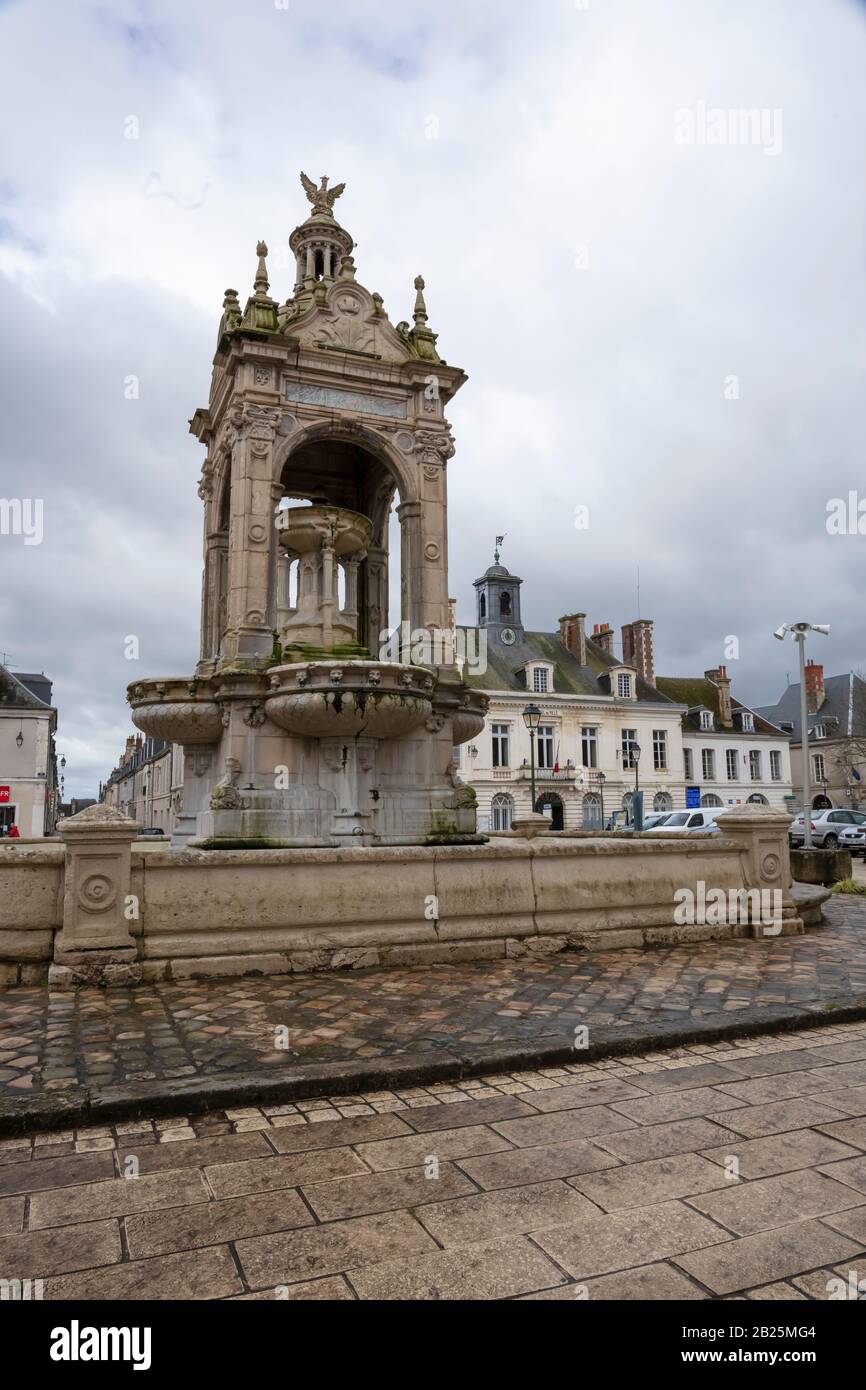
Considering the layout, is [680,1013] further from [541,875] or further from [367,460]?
[367,460]

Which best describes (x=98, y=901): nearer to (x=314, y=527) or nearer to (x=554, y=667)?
(x=314, y=527)

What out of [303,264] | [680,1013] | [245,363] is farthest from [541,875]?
[303,264]

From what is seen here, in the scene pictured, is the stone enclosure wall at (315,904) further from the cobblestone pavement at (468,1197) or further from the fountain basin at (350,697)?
the fountain basin at (350,697)

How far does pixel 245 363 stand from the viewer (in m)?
13.4

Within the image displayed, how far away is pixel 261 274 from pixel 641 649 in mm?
43004

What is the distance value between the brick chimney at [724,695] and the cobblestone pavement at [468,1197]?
53.6 meters

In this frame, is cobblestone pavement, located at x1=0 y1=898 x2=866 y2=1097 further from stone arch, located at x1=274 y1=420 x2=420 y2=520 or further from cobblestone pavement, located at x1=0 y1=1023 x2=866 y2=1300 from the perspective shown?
stone arch, located at x1=274 y1=420 x2=420 y2=520

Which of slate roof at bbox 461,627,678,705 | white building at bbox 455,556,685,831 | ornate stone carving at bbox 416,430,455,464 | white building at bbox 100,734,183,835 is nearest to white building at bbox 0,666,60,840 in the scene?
white building at bbox 100,734,183,835

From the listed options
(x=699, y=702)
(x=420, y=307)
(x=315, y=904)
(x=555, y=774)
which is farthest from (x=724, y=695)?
(x=315, y=904)

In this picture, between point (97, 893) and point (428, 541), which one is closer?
point (97, 893)

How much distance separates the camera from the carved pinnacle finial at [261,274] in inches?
542

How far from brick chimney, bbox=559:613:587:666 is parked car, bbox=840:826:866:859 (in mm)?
24787

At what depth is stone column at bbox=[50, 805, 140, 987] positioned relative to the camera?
6648 millimetres

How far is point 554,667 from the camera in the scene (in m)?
49.9
